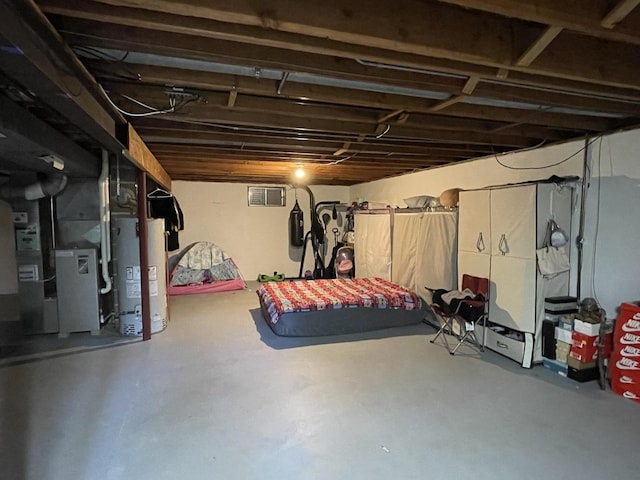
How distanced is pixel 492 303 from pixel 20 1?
4.16m

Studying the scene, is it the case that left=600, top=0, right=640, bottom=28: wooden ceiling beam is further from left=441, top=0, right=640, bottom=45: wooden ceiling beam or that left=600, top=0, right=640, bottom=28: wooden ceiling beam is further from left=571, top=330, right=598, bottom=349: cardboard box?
left=571, top=330, right=598, bottom=349: cardboard box

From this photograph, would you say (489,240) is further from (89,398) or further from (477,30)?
(89,398)

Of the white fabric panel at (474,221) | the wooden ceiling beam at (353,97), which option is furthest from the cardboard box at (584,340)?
the wooden ceiling beam at (353,97)

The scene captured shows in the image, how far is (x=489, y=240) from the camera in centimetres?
383

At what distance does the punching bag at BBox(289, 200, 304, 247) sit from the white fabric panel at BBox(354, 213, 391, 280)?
1.44 m

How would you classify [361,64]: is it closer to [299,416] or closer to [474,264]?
[299,416]

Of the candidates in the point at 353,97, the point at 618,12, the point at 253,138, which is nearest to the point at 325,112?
the point at 353,97

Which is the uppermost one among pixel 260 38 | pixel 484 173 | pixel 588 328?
pixel 260 38

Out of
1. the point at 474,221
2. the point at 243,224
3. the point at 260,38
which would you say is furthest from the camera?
the point at 243,224

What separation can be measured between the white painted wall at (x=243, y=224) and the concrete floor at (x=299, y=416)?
12.7ft

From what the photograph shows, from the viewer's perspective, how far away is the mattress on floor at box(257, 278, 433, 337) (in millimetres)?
4164

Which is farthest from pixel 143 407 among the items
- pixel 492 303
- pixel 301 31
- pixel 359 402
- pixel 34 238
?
pixel 492 303

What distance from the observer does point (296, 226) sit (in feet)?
25.5

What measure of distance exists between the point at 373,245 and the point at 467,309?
2742mm
